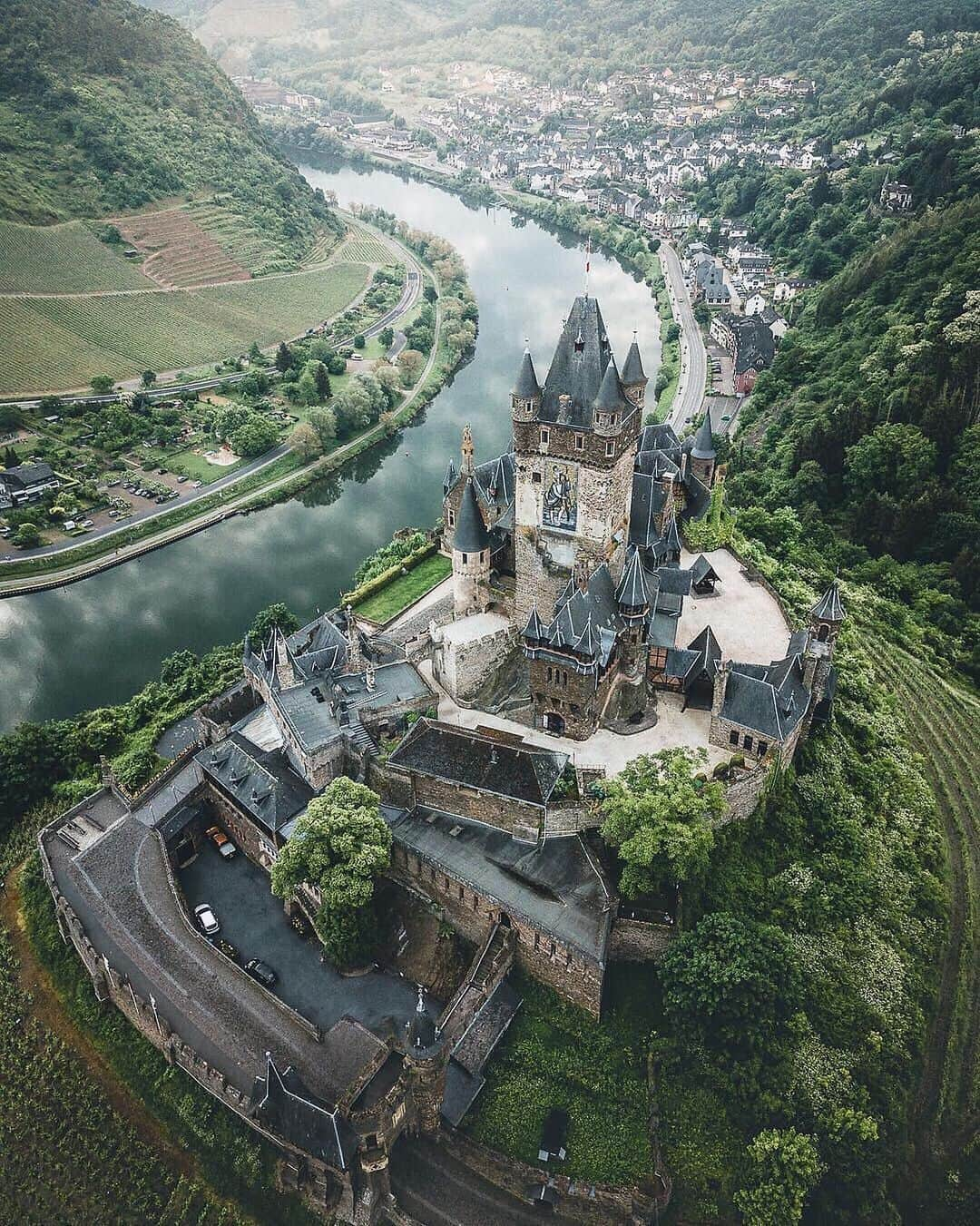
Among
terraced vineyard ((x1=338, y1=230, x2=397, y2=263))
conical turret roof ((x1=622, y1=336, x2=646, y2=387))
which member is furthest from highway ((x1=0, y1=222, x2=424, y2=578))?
conical turret roof ((x1=622, y1=336, x2=646, y2=387))

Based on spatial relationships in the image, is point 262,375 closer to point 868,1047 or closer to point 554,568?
point 554,568

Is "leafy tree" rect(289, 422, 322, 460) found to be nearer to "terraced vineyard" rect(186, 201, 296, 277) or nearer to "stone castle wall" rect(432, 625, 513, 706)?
"stone castle wall" rect(432, 625, 513, 706)

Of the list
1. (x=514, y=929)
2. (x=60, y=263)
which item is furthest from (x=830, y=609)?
(x=60, y=263)

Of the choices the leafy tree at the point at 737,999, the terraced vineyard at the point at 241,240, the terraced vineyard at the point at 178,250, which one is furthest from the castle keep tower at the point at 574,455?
the terraced vineyard at the point at 241,240

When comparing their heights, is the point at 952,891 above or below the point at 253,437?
above

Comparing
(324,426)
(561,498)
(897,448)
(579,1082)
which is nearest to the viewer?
(579,1082)

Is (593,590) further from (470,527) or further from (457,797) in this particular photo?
(457,797)
